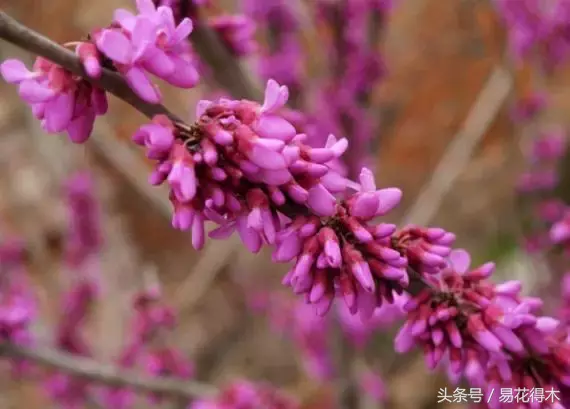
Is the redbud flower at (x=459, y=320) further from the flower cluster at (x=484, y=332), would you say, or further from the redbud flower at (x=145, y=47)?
the redbud flower at (x=145, y=47)

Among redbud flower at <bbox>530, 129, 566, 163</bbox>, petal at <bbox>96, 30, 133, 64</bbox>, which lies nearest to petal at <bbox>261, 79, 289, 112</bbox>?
petal at <bbox>96, 30, 133, 64</bbox>

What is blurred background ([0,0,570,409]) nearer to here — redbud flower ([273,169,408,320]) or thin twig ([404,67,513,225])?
thin twig ([404,67,513,225])

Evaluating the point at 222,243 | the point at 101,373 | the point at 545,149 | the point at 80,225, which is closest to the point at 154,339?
the point at 101,373

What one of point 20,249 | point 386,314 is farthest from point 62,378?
point 386,314

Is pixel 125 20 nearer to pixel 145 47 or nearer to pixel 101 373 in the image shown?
pixel 145 47

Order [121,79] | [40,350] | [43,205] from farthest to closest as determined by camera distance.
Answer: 1. [43,205]
2. [40,350]
3. [121,79]

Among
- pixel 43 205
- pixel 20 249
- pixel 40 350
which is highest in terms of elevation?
pixel 43 205

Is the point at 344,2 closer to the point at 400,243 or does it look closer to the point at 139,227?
the point at 400,243
